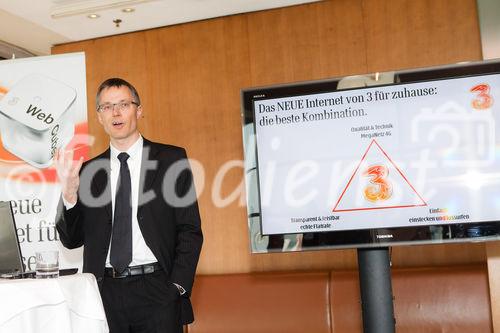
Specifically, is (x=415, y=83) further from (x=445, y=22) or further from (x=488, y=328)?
(x=488, y=328)

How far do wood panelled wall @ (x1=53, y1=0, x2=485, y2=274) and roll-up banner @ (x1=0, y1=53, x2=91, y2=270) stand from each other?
1.03m

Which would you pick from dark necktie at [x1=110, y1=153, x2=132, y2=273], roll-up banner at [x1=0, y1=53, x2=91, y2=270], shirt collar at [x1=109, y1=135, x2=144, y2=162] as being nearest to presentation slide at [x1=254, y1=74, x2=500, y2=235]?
shirt collar at [x1=109, y1=135, x2=144, y2=162]

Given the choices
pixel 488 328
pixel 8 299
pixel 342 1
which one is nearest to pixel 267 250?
pixel 488 328

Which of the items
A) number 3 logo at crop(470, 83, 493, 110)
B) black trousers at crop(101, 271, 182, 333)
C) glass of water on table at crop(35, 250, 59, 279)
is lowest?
black trousers at crop(101, 271, 182, 333)

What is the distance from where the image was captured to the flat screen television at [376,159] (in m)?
3.38

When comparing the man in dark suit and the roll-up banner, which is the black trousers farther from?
the roll-up banner

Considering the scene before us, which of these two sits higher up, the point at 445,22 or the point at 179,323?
the point at 445,22

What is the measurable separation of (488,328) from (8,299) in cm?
291

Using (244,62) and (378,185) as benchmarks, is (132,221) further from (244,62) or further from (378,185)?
(244,62)

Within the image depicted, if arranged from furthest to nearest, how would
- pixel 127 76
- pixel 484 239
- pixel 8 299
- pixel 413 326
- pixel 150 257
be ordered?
pixel 127 76 → pixel 413 326 → pixel 484 239 → pixel 150 257 → pixel 8 299

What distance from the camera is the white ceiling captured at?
15.5 feet

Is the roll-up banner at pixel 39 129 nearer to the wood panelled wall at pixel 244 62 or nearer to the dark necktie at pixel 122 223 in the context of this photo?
the wood panelled wall at pixel 244 62

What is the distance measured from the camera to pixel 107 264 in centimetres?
301

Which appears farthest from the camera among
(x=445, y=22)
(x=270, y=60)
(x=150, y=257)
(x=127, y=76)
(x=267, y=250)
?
(x=127, y=76)
